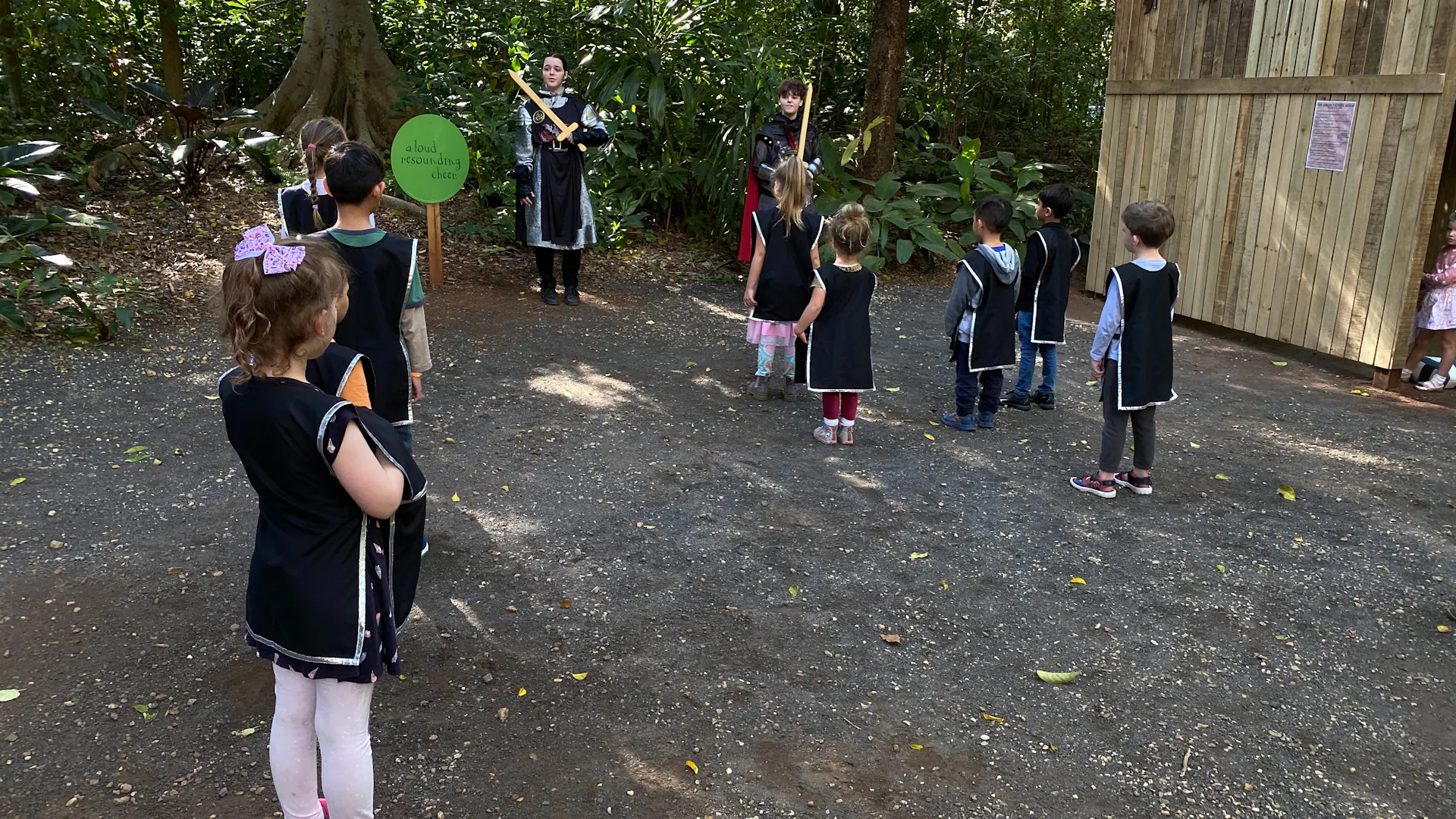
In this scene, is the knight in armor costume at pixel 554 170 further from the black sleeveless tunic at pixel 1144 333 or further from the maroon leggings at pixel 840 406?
the black sleeveless tunic at pixel 1144 333

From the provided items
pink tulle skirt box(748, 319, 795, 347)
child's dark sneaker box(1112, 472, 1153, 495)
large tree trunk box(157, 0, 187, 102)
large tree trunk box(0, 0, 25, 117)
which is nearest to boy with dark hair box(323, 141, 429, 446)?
pink tulle skirt box(748, 319, 795, 347)

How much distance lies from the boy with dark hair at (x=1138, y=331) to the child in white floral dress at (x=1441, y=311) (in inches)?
130

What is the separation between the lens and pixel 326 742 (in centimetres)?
234

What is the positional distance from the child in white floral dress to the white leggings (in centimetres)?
727

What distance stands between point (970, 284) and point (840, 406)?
95 centimetres

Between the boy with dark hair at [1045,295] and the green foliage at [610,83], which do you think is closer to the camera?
the boy with dark hair at [1045,295]

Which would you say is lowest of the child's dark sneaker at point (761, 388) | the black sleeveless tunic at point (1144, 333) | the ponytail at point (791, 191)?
the child's dark sneaker at point (761, 388)

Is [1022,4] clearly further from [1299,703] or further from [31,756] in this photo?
[31,756]

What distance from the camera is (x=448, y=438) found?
544cm

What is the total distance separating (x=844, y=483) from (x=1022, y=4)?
34.5ft

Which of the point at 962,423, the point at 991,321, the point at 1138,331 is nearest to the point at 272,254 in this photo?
the point at 1138,331

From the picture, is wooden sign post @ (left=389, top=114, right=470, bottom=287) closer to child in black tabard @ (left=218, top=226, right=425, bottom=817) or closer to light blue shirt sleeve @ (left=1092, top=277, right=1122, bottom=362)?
light blue shirt sleeve @ (left=1092, top=277, right=1122, bottom=362)

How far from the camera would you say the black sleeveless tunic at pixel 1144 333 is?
4758mm

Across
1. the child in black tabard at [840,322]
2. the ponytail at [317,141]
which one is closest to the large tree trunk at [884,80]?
the child in black tabard at [840,322]
